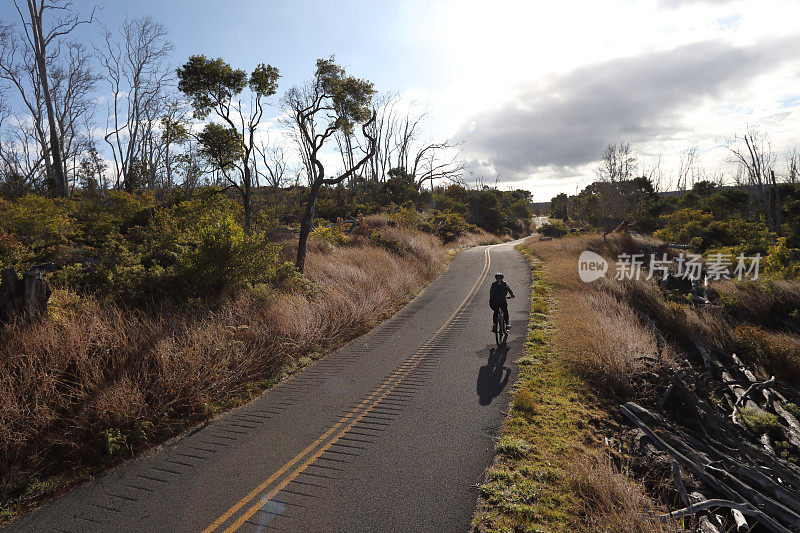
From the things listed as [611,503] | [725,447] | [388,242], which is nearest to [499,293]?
[725,447]

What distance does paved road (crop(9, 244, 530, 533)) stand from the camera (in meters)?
4.18

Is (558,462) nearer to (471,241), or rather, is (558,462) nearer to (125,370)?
(125,370)

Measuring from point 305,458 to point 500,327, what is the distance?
6.98m

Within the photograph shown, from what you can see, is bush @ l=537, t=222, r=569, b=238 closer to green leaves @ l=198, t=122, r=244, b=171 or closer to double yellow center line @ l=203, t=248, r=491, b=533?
green leaves @ l=198, t=122, r=244, b=171

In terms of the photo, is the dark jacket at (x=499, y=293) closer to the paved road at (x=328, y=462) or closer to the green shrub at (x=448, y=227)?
the paved road at (x=328, y=462)

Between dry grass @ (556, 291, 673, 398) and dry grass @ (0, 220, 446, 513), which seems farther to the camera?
dry grass @ (556, 291, 673, 398)

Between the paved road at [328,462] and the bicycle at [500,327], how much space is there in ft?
4.47

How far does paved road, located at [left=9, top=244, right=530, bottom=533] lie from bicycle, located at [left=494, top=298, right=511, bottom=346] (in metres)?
1.36

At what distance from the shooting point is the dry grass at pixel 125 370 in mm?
5172

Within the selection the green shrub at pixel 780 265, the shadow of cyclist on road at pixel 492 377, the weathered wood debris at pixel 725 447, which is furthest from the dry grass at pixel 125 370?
the green shrub at pixel 780 265

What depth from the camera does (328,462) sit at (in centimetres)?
521

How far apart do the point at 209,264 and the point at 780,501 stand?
12.5 meters

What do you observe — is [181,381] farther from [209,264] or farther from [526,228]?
[526,228]

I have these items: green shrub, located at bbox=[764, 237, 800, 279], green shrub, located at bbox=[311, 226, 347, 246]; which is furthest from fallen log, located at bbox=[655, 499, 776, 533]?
green shrub, located at bbox=[764, 237, 800, 279]
